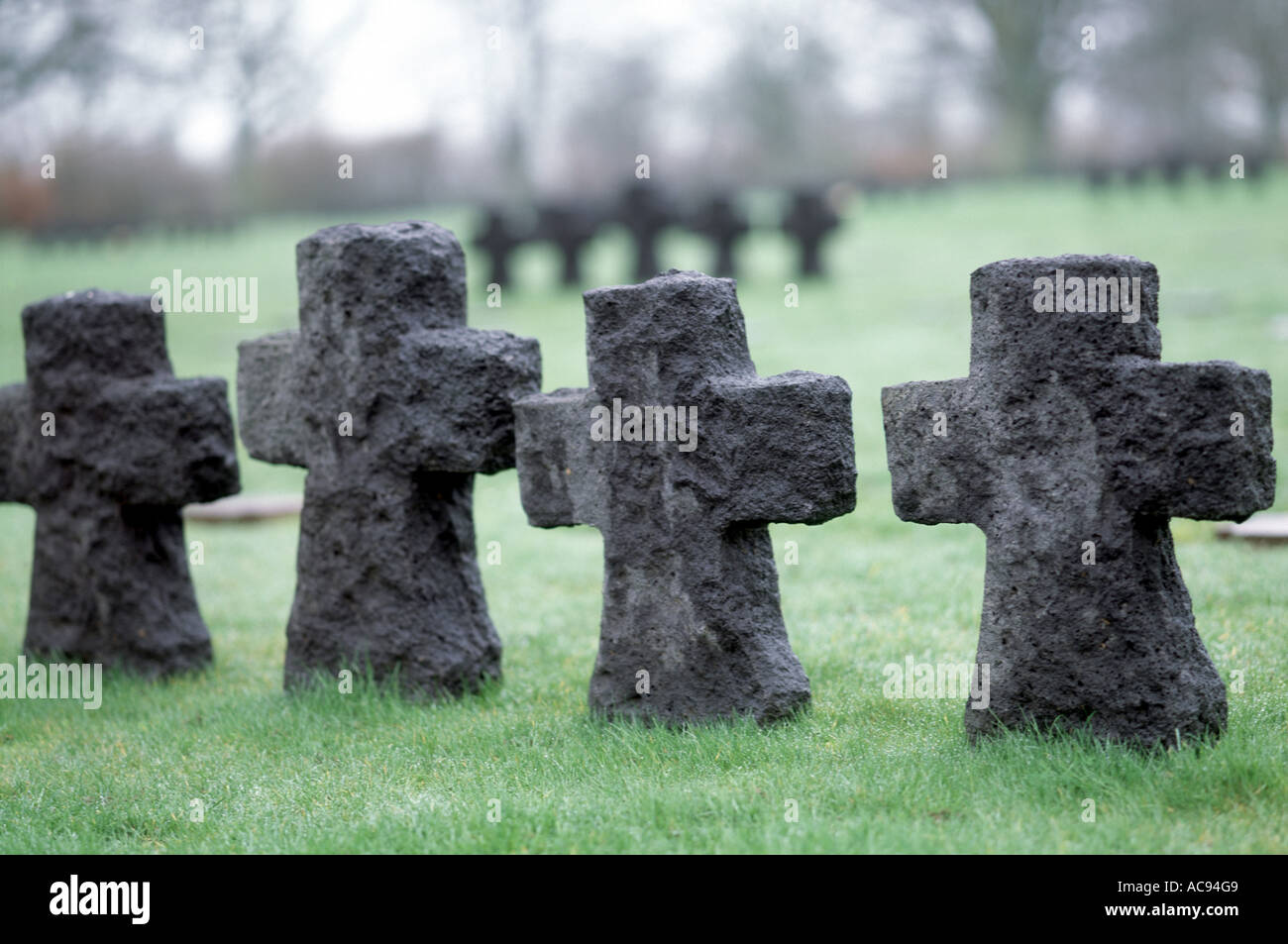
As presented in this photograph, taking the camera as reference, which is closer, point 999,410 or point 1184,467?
point 1184,467

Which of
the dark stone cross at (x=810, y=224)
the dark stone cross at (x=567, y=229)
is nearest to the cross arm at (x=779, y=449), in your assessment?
the dark stone cross at (x=567, y=229)

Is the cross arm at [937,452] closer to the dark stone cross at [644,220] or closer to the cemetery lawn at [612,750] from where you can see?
the cemetery lawn at [612,750]

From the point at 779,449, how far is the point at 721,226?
16.4 metres

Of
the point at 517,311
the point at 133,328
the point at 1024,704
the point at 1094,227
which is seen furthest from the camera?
the point at 1094,227

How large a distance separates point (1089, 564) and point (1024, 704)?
0.54 meters

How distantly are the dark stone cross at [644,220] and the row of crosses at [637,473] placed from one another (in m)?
14.0

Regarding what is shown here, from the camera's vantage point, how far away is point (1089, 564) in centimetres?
464

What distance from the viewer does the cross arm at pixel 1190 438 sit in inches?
173

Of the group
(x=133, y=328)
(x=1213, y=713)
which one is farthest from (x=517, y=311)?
(x=1213, y=713)

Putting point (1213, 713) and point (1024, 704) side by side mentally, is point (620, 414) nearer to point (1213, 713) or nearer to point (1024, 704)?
point (1024, 704)

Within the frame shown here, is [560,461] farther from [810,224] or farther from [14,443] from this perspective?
[810,224]

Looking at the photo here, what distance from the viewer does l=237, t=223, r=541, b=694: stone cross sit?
19.5ft

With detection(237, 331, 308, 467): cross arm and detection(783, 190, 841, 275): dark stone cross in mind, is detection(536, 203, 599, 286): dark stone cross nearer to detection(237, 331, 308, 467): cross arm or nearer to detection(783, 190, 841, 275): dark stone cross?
detection(783, 190, 841, 275): dark stone cross

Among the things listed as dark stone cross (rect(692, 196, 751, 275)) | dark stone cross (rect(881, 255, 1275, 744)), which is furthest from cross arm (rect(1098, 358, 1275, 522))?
dark stone cross (rect(692, 196, 751, 275))
